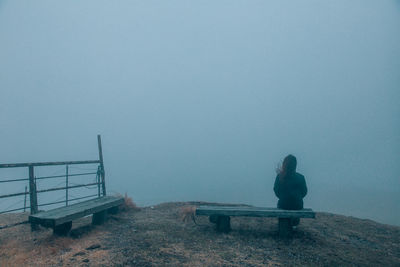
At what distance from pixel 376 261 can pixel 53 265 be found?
18.6ft

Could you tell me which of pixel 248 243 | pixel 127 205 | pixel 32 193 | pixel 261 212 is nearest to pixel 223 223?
pixel 248 243

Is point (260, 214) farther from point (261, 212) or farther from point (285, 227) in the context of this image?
point (285, 227)

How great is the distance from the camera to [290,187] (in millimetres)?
6047

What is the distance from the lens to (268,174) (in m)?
152

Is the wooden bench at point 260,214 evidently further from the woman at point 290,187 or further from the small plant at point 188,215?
the small plant at point 188,215

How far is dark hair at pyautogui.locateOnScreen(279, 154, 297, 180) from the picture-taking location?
238 inches

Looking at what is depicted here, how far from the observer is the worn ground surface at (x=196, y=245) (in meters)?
4.54

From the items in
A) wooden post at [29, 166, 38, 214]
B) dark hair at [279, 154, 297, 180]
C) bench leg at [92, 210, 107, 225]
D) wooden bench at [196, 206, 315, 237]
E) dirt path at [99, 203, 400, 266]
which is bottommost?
dirt path at [99, 203, 400, 266]

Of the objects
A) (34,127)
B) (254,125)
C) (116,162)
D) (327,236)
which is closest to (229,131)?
(254,125)

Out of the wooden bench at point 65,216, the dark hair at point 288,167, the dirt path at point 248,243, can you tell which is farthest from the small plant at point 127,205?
the dark hair at point 288,167

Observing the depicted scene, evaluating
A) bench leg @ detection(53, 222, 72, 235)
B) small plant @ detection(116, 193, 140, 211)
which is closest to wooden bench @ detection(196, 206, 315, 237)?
bench leg @ detection(53, 222, 72, 235)

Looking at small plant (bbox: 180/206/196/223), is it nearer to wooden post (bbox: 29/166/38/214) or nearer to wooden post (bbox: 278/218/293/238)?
wooden post (bbox: 278/218/293/238)

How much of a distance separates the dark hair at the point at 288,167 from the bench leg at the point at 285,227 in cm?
94

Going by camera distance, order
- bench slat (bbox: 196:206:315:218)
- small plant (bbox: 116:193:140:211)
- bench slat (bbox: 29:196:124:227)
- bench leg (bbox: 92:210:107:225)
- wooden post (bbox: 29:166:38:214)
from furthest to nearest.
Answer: small plant (bbox: 116:193:140:211), bench leg (bbox: 92:210:107:225), wooden post (bbox: 29:166:38:214), bench slat (bbox: 196:206:315:218), bench slat (bbox: 29:196:124:227)
